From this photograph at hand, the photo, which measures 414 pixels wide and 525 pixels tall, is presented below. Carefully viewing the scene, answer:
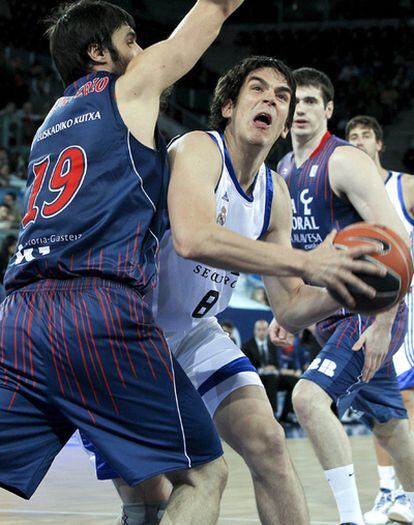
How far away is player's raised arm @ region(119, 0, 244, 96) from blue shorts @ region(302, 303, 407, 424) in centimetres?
216

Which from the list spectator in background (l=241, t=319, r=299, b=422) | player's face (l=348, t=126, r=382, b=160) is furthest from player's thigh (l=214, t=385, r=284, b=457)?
spectator in background (l=241, t=319, r=299, b=422)

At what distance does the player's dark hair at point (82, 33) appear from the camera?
3.48m

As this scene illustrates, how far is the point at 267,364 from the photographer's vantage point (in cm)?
1168

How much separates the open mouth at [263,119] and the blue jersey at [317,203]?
1.53 metres

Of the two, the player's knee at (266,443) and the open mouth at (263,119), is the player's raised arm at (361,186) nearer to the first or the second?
the open mouth at (263,119)

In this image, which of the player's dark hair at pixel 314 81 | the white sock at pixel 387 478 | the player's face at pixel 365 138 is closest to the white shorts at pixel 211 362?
the player's dark hair at pixel 314 81

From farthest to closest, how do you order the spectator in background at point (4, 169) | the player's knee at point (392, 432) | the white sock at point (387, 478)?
the spectator in background at point (4, 169)
the white sock at point (387, 478)
the player's knee at point (392, 432)

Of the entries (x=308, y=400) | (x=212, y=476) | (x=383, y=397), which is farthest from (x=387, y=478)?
(x=212, y=476)

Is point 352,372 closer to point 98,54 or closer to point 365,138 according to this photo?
point 98,54

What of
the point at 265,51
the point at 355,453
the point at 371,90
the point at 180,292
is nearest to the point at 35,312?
the point at 180,292

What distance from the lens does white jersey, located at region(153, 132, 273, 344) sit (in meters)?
3.91

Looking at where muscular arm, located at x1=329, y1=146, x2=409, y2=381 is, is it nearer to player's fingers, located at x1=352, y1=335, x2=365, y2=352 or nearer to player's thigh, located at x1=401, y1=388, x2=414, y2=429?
player's fingers, located at x1=352, y1=335, x2=365, y2=352

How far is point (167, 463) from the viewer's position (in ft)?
10.1

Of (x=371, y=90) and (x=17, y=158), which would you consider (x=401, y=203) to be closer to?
(x=17, y=158)
